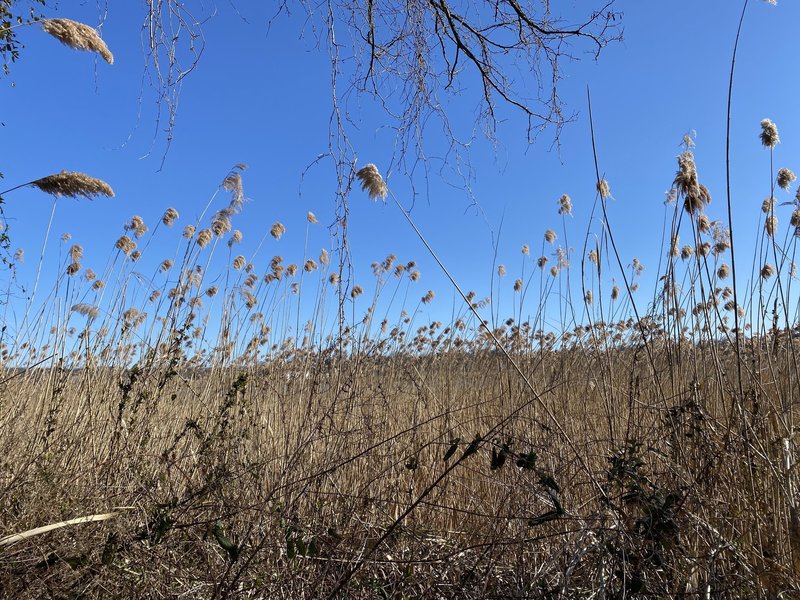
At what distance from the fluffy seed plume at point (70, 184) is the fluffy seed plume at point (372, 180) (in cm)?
142

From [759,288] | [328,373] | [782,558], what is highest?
[759,288]

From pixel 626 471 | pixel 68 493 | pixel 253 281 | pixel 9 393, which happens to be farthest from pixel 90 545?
pixel 253 281

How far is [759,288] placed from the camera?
2.20m

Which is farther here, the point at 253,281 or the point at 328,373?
the point at 253,281

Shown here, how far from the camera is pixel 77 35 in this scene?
2.32 m

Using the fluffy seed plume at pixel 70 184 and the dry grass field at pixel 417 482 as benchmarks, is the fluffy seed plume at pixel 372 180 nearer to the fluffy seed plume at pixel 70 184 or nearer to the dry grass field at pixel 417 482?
the dry grass field at pixel 417 482

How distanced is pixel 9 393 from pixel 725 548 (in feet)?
12.4

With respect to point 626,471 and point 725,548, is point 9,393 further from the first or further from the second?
point 725,548

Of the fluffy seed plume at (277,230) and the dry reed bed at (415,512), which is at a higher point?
the fluffy seed plume at (277,230)

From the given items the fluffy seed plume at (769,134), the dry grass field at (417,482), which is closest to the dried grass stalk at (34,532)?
the dry grass field at (417,482)

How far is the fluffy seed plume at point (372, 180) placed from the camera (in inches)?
87.5

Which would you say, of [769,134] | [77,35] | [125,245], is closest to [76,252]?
[125,245]

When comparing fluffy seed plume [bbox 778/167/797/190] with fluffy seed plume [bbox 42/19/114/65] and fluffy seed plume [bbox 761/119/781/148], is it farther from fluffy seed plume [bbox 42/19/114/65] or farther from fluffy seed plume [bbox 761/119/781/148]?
fluffy seed plume [bbox 42/19/114/65]

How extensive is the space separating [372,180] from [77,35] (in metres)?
1.66
